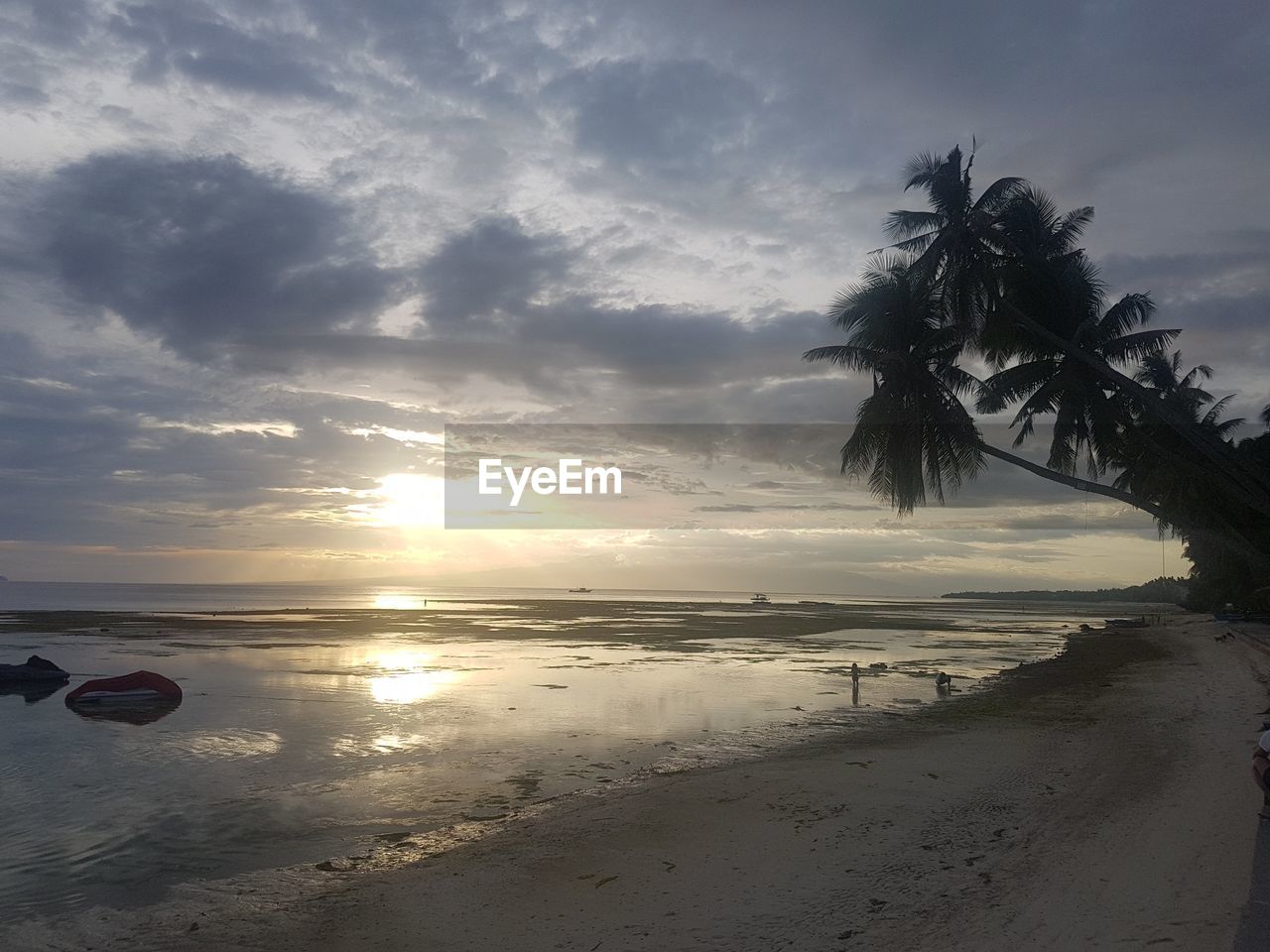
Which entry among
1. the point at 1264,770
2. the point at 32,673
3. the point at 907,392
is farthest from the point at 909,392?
the point at 32,673

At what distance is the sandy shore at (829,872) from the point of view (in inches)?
272

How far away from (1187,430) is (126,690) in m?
28.1

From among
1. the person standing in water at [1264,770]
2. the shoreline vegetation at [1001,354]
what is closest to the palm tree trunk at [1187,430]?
the shoreline vegetation at [1001,354]

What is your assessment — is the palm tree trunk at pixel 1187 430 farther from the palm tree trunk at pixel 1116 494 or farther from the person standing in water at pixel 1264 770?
the person standing in water at pixel 1264 770

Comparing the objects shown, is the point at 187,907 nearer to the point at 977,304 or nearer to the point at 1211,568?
the point at 977,304

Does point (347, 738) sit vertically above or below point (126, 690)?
below

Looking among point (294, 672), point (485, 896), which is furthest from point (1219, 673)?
point (294, 672)

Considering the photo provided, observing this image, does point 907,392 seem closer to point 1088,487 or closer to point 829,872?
point 1088,487

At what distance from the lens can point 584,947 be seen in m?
6.85

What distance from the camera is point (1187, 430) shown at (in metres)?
19.6

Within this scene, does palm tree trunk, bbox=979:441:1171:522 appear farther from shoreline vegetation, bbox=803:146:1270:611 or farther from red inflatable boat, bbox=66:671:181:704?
red inflatable boat, bbox=66:671:181:704

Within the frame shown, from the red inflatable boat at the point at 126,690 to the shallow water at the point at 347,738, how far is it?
33.9 inches

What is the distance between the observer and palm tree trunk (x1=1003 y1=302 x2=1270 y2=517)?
63.9 ft

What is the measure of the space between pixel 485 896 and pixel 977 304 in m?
22.3
